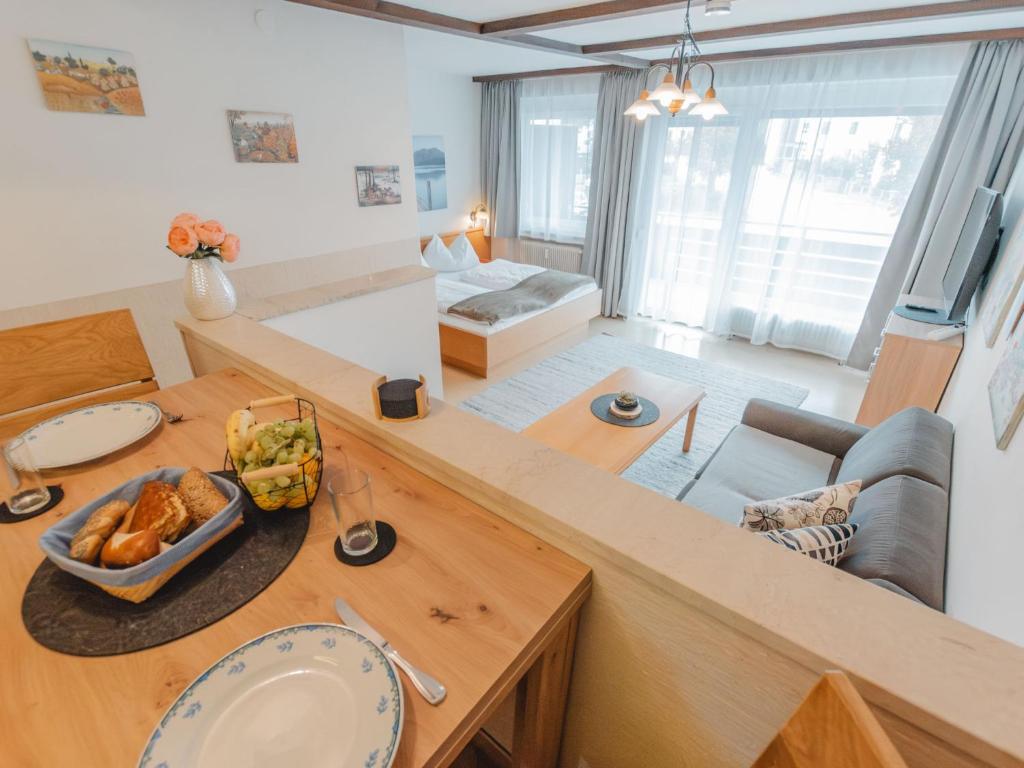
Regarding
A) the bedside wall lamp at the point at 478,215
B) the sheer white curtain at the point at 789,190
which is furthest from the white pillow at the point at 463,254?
the sheer white curtain at the point at 789,190

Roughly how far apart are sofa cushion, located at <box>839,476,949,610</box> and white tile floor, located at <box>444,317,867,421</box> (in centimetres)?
214

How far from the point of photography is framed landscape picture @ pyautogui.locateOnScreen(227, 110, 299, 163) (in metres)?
2.43

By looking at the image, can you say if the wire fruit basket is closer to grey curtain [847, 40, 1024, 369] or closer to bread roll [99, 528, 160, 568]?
bread roll [99, 528, 160, 568]

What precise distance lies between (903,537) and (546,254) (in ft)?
16.1

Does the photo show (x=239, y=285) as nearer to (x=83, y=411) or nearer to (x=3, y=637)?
(x=83, y=411)

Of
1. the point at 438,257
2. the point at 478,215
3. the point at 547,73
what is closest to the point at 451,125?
the point at 478,215

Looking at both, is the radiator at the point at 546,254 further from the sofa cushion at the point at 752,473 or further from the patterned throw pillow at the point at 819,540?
the patterned throw pillow at the point at 819,540

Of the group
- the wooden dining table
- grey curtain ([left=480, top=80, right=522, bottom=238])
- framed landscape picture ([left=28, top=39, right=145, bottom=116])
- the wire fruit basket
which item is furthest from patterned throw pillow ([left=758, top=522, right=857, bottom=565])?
grey curtain ([left=480, top=80, right=522, bottom=238])

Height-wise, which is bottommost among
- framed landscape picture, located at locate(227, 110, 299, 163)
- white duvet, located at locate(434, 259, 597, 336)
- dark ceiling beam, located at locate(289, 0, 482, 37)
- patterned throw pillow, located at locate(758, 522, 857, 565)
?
white duvet, located at locate(434, 259, 597, 336)

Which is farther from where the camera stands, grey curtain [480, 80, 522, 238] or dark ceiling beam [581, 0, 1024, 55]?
grey curtain [480, 80, 522, 238]

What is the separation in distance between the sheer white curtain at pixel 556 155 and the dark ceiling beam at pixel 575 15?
2165 mm

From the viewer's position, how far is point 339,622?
0.73 meters

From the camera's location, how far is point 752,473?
2.17 m

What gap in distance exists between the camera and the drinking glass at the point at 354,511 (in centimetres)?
82
